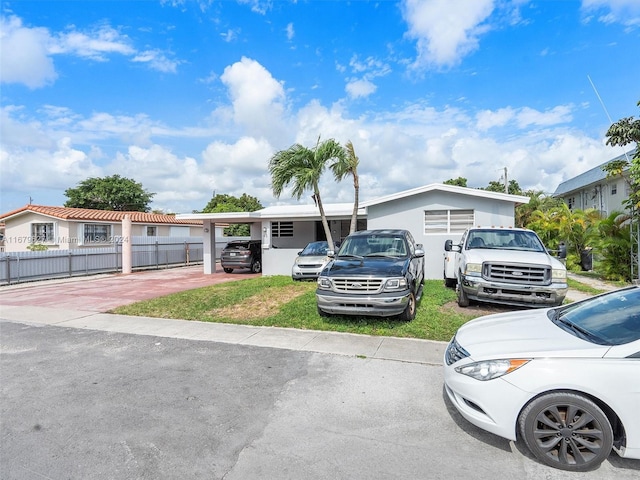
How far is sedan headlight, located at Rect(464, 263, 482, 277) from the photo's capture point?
7.79 metres

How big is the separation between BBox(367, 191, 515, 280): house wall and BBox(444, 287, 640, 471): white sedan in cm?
1039

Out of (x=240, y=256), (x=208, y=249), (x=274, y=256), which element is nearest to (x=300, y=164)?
(x=274, y=256)

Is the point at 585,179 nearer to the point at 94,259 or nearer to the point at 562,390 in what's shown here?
the point at 562,390

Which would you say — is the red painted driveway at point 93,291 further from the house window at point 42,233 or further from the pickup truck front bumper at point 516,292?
the pickup truck front bumper at point 516,292

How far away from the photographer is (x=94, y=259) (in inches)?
748

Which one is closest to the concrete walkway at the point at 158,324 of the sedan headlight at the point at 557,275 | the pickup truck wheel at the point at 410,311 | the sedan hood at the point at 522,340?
the pickup truck wheel at the point at 410,311

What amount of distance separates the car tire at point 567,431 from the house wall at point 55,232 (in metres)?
25.8

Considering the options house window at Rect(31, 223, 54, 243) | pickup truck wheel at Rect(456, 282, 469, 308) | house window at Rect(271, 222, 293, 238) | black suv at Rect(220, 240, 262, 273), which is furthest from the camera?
house window at Rect(31, 223, 54, 243)

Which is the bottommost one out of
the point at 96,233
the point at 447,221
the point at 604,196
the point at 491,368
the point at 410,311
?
the point at 410,311

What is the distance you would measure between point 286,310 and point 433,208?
7.66m

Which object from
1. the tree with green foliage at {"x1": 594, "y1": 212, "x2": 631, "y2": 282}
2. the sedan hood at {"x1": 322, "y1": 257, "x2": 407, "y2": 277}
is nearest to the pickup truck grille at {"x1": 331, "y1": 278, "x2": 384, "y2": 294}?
the sedan hood at {"x1": 322, "y1": 257, "x2": 407, "y2": 277}

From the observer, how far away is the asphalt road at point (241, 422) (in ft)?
9.94

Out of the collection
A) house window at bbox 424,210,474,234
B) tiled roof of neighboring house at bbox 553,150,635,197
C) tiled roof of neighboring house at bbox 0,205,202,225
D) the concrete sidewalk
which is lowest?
the concrete sidewalk

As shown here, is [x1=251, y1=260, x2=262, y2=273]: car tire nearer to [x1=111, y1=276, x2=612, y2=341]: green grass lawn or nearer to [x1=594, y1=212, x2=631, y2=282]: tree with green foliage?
[x1=111, y1=276, x2=612, y2=341]: green grass lawn
